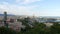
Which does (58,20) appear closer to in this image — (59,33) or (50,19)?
(50,19)

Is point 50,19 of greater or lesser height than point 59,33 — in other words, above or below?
above

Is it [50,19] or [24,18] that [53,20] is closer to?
[50,19]

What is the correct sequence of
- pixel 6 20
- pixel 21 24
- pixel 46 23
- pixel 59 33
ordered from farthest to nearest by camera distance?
pixel 6 20
pixel 21 24
pixel 46 23
pixel 59 33

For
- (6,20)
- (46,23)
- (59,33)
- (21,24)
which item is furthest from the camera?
(6,20)

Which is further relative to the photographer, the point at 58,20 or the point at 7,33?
the point at 58,20

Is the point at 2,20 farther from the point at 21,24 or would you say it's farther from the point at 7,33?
the point at 7,33

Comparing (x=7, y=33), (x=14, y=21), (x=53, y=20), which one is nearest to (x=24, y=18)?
(x=14, y=21)

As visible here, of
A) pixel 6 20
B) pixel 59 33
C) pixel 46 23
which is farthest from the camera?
pixel 6 20

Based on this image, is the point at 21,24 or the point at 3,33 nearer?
the point at 3,33

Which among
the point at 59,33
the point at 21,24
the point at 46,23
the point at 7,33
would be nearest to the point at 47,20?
the point at 46,23
